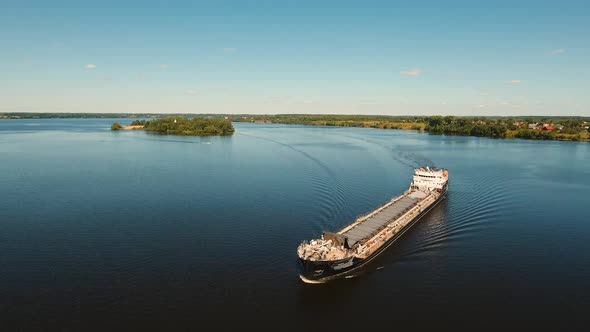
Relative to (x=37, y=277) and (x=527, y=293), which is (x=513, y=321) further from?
(x=37, y=277)

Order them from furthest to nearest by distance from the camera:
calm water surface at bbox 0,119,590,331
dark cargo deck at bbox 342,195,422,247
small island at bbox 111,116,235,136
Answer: small island at bbox 111,116,235,136
dark cargo deck at bbox 342,195,422,247
calm water surface at bbox 0,119,590,331

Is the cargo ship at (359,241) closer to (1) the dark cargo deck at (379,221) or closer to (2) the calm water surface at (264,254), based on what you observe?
(1) the dark cargo deck at (379,221)

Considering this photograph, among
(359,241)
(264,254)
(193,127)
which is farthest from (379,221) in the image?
(193,127)

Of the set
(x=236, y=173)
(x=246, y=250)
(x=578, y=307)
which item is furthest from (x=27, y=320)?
(x=236, y=173)

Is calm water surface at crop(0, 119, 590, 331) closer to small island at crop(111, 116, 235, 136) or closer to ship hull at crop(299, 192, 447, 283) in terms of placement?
ship hull at crop(299, 192, 447, 283)

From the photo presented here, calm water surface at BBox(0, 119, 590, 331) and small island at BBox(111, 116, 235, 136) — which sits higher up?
small island at BBox(111, 116, 235, 136)

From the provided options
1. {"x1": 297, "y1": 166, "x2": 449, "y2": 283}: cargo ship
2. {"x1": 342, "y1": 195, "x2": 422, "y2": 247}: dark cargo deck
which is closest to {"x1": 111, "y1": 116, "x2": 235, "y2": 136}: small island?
{"x1": 297, "y1": 166, "x2": 449, "y2": 283}: cargo ship
